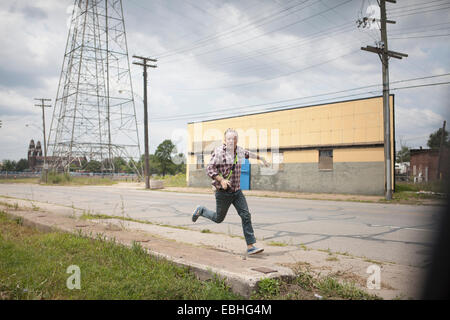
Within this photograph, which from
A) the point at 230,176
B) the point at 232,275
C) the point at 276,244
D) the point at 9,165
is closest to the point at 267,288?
the point at 232,275

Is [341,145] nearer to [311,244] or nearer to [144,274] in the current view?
[311,244]

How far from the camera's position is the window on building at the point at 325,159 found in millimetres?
22984

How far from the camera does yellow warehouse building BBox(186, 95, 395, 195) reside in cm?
2092

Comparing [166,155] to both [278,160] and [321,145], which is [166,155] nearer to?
[278,160]

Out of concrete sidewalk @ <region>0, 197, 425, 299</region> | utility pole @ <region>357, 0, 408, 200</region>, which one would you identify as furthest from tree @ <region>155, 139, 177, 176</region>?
concrete sidewalk @ <region>0, 197, 425, 299</region>

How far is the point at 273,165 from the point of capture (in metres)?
25.3

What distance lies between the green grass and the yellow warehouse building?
45.8 ft

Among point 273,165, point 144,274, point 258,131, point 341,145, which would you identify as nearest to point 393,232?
point 144,274

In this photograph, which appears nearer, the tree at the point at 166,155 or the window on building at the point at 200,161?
the window on building at the point at 200,161

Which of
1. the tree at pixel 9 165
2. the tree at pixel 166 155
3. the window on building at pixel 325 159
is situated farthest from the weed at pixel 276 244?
the tree at pixel 9 165

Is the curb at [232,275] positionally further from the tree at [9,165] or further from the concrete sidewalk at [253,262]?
the tree at [9,165]

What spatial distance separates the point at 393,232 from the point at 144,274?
616 cm

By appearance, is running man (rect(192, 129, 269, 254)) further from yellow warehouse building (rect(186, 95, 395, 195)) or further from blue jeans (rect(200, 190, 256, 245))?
yellow warehouse building (rect(186, 95, 395, 195))

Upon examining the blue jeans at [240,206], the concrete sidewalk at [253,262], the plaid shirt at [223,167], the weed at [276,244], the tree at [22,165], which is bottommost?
the weed at [276,244]
